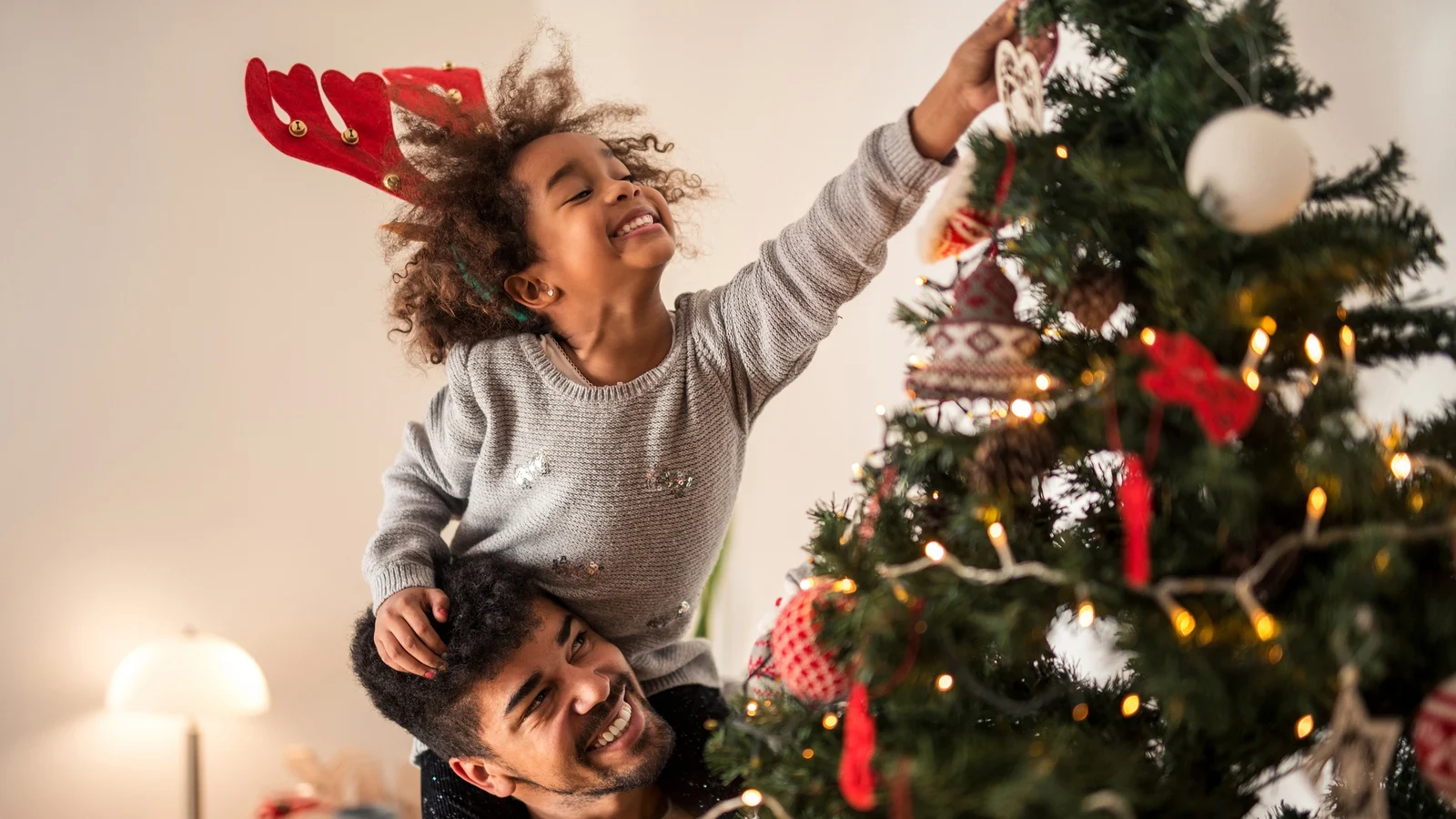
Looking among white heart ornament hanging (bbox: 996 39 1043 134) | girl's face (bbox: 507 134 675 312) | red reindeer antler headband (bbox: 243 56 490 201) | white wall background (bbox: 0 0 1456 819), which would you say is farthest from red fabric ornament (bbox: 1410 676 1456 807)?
white wall background (bbox: 0 0 1456 819)

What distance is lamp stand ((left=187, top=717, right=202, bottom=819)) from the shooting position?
196 cm

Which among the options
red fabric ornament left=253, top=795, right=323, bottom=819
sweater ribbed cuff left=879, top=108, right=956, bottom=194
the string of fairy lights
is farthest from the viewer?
red fabric ornament left=253, top=795, right=323, bottom=819

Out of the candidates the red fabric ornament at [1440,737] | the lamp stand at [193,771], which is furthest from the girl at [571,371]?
the lamp stand at [193,771]

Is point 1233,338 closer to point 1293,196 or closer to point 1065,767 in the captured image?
point 1293,196

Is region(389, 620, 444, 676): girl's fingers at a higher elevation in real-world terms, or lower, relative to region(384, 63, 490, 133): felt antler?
lower

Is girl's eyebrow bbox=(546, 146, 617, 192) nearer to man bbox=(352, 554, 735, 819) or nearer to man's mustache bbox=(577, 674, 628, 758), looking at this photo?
man bbox=(352, 554, 735, 819)

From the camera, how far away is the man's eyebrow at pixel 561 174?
113 centimetres

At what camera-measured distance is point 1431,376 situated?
833mm

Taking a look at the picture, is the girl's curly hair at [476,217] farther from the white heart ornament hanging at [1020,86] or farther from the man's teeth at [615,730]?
the white heart ornament hanging at [1020,86]

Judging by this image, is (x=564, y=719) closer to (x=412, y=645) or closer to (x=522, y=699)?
(x=522, y=699)

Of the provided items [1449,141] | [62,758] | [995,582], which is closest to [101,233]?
[62,758]

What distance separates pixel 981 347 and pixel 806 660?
0.23 metres

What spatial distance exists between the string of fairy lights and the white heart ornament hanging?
174mm

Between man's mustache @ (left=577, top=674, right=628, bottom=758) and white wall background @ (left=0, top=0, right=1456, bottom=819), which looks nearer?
man's mustache @ (left=577, top=674, right=628, bottom=758)
